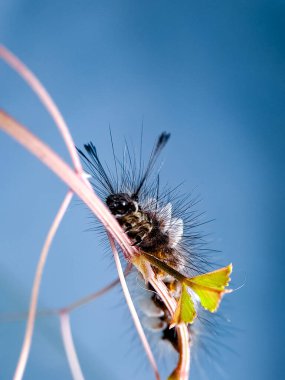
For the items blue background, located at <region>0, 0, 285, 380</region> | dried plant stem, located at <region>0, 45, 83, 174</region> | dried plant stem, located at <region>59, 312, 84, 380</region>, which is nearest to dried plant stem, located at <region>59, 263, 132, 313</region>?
dried plant stem, located at <region>59, 312, 84, 380</region>

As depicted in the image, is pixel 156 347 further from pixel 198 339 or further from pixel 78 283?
pixel 78 283

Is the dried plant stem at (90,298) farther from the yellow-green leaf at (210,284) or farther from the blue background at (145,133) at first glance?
the blue background at (145,133)

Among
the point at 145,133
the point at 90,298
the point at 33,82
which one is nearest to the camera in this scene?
the point at 33,82

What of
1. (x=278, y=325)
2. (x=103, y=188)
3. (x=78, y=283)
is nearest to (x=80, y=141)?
(x=78, y=283)

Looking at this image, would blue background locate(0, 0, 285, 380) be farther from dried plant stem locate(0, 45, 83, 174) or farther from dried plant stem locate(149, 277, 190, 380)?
dried plant stem locate(0, 45, 83, 174)

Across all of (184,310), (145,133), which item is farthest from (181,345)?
(145,133)

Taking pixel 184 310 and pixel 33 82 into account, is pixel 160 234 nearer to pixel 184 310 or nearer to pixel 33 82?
pixel 184 310
